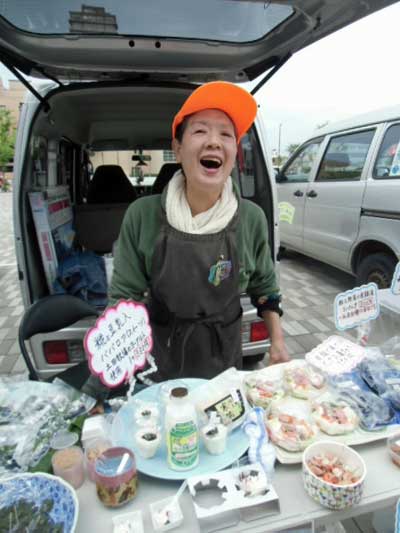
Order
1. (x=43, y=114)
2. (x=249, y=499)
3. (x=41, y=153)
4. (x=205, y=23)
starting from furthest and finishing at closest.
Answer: (x=41, y=153)
(x=43, y=114)
(x=205, y=23)
(x=249, y=499)

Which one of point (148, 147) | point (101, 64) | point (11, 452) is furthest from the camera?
point (148, 147)

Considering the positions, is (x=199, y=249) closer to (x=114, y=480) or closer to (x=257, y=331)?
(x=114, y=480)

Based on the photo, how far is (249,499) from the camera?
2.62ft

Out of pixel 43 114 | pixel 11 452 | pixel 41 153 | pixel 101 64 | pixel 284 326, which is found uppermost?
pixel 101 64

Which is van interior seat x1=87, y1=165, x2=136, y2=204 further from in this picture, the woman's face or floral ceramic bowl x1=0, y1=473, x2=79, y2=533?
floral ceramic bowl x1=0, y1=473, x2=79, y2=533

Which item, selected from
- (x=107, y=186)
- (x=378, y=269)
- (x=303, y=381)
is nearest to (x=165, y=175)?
(x=107, y=186)

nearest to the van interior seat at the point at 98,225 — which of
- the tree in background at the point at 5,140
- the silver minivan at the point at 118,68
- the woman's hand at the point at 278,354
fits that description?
the silver minivan at the point at 118,68

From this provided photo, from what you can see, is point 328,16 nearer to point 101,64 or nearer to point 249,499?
point 101,64

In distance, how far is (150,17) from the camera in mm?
1502

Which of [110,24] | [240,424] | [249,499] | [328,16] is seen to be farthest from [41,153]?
[249,499]

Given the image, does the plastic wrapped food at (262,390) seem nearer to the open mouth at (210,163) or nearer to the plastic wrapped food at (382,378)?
the plastic wrapped food at (382,378)

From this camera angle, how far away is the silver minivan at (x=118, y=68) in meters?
1.43

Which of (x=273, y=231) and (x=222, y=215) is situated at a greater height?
(x=222, y=215)

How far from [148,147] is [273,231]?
2922mm
